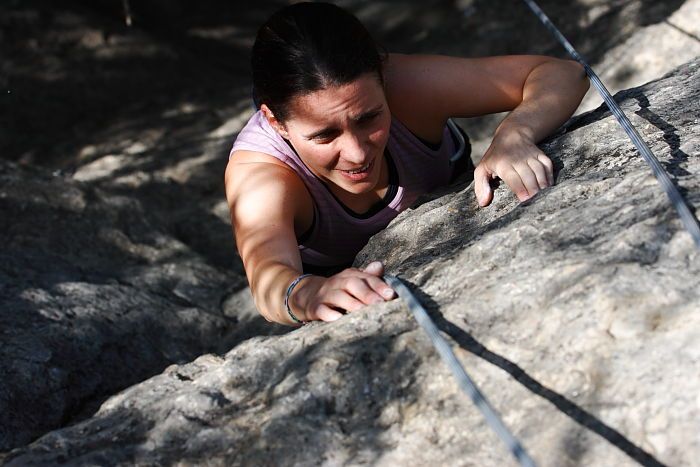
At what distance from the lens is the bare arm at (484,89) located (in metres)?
2.48

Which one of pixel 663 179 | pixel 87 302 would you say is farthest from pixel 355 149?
pixel 87 302

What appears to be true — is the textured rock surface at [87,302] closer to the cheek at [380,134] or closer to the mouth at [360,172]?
the mouth at [360,172]

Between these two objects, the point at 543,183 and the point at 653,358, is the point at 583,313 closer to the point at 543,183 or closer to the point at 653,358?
the point at 653,358

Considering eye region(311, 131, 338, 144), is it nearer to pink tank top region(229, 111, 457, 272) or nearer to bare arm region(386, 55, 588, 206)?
pink tank top region(229, 111, 457, 272)

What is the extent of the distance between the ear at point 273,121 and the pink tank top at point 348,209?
3.2 inches

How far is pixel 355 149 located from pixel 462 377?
2.90 feet

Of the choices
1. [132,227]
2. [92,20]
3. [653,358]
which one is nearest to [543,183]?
[653,358]

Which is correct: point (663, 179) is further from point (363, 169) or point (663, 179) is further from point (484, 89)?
point (484, 89)

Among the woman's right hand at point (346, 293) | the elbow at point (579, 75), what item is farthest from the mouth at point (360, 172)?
the elbow at point (579, 75)

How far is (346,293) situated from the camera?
1935mm

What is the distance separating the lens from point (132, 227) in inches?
144

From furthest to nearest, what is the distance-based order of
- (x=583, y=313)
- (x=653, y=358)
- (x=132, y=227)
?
(x=132, y=227)
(x=583, y=313)
(x=653, y=358)

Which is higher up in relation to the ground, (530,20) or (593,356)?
(593,356)

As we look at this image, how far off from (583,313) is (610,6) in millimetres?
4420
